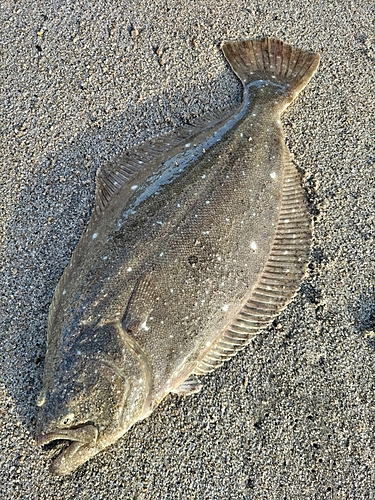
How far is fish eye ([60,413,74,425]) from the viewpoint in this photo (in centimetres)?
216

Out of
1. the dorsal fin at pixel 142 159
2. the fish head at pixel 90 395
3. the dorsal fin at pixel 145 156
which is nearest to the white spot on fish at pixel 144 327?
the fish head at pixel 90 395

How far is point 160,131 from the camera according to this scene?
325 centimetres

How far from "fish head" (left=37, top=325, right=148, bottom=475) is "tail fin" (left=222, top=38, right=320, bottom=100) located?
7.40 feet

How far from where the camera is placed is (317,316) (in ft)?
9.45

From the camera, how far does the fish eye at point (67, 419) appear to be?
2.16m

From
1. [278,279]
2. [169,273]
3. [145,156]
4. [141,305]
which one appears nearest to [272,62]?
[145,156]

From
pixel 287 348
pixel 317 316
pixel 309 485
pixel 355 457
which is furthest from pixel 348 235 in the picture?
pixel 309 485

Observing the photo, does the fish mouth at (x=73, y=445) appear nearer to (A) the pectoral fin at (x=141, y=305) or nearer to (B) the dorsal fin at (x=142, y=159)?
(A) the pectoral fin at (x=141, y=305)

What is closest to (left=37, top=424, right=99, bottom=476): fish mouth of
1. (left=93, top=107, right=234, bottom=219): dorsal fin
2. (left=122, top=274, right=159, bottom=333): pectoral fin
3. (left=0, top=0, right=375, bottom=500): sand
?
(left=0, top=0, right=375, bottom=500): sand

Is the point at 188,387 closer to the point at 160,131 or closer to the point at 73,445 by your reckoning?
the point at 73,445

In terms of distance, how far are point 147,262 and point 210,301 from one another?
42cm

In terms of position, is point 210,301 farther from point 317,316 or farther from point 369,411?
point 369,411

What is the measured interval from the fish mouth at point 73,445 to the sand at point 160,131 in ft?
0.85

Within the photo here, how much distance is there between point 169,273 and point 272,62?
6.53 feet
